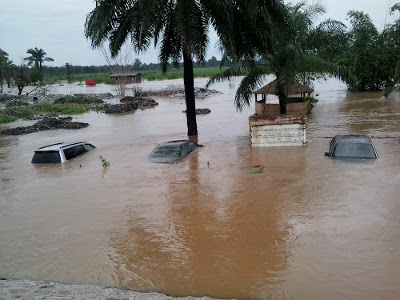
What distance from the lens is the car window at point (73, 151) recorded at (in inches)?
647

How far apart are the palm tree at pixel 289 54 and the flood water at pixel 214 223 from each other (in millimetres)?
4226

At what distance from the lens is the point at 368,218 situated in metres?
9.52

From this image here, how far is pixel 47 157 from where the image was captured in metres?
16.3

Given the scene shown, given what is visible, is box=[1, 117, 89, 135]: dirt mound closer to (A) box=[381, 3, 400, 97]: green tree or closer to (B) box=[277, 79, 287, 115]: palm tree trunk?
(B) box=[277, 79, 287, 115]: palm tree trunk

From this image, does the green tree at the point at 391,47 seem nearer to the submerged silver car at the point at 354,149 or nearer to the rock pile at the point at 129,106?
the rock pile at the point at 129,106

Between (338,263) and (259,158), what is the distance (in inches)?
343

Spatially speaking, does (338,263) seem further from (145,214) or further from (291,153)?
(291,153)

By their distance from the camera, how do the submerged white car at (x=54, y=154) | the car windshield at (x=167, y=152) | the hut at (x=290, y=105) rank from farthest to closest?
the hut at (x=290, y=105), the submerged white car at (x=54, y=154), the car windshield at (x=167, y=152)

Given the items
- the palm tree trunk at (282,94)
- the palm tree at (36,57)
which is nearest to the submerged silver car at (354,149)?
the palm tree trunk at (282,94)

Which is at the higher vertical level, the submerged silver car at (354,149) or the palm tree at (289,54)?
the palm tree at (289,54)

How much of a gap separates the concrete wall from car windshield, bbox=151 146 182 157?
367 cm

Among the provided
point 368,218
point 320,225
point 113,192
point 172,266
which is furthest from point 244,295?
point 113,192

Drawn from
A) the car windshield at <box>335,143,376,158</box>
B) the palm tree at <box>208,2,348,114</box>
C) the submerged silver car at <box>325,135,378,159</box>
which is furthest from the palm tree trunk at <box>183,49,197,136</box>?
the car windshield at <box>335,143,376,158</box>

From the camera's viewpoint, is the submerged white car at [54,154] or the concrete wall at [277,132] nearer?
the submerged white car at [54,154]
